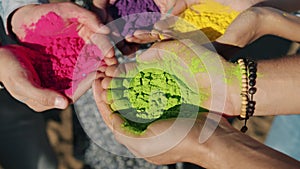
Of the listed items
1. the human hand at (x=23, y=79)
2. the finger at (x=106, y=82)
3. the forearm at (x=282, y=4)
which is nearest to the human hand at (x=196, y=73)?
the finger at (x=106, y=82)

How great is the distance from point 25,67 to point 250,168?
0.53m

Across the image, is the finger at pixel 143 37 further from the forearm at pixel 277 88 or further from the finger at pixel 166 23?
the forearm at pixel 277 88

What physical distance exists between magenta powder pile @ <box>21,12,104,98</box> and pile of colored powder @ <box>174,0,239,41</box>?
22cm

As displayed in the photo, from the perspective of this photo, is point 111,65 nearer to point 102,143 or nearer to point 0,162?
point 102,143

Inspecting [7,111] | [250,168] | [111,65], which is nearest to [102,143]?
[111,65]

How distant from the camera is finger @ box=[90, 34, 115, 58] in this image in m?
0.99

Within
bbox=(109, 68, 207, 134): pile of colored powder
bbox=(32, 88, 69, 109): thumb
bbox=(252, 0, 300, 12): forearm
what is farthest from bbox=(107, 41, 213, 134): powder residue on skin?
bbox=(252, 0, 300, 12): forearm

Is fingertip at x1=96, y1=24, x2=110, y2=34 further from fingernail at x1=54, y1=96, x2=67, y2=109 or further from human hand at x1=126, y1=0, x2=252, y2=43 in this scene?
fingernail at x1=54, y1=96, x2=67, y2=109

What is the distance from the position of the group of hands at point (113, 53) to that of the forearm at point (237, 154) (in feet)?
0.03

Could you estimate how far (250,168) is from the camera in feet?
2.40

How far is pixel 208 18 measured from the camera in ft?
3.26

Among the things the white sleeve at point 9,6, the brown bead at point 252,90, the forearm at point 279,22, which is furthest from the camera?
the white sleeve at point 9,6

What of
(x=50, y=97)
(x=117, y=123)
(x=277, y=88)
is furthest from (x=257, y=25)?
(x=50, y=97)

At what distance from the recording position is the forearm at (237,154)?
2.40ft
